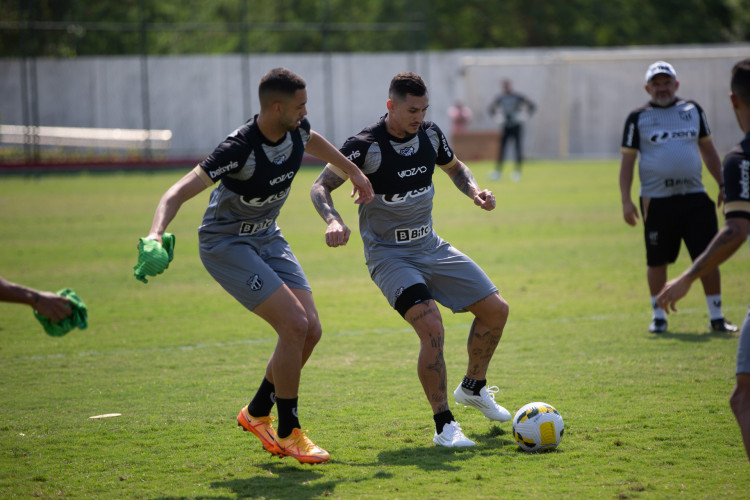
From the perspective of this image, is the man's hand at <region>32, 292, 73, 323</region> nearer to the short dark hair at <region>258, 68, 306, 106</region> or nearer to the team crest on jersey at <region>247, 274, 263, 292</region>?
the team crest on jersey at <region>247, 274, 263, 292</region>

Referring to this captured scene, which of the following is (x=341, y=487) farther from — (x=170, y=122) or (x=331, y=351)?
(x=170, y=122)

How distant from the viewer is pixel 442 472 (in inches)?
184

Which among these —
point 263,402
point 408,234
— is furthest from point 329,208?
point 263,402

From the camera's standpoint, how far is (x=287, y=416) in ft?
16.4

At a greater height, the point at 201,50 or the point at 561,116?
the point at 201,50

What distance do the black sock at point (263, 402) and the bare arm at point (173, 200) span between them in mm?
1281

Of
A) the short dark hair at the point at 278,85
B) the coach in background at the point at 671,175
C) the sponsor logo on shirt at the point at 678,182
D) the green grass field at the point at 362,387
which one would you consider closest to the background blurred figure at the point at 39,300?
the green grass field at the point at 362,387

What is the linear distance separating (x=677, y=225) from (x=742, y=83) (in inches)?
170

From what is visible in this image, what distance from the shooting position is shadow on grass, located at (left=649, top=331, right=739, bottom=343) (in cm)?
767

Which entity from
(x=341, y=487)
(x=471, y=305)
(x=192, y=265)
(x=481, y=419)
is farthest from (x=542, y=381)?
(x=192, y=265)

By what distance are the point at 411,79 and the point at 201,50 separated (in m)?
31.5

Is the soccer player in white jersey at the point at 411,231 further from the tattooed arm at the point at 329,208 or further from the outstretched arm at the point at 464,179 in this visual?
the outstretched arm at the point at 464,179

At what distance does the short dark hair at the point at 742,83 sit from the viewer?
3.87 m

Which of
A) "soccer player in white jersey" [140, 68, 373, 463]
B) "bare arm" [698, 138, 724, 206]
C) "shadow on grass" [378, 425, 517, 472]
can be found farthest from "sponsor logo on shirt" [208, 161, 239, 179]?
"bare arm" [698, 138, 724, 206]
